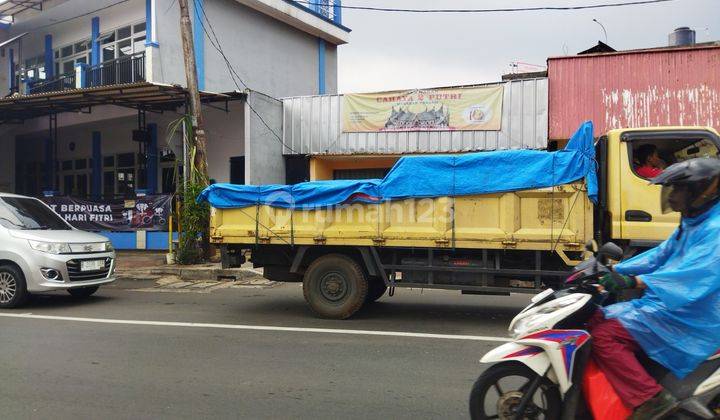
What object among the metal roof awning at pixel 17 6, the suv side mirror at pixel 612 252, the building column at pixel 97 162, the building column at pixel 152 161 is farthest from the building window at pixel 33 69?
the suv side mirror at pixel 612 252

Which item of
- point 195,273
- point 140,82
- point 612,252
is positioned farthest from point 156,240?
point 612,252

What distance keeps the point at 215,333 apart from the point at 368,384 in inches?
104

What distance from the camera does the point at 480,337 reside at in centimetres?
631

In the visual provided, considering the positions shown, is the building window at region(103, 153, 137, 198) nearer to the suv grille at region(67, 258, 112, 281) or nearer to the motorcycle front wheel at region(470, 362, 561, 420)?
the suv grille at region(67, 258, 112, 281)

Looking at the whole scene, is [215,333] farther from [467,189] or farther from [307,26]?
[307,26]

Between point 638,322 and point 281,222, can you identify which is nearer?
point 638,322

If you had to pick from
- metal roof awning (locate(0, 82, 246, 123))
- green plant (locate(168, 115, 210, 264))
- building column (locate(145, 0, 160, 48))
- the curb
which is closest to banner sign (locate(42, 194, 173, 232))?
green plant (locate(168, 115, 210, 264))

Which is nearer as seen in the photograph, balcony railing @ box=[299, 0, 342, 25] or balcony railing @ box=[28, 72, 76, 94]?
balcony railing @ box=[28, 72, 76, 94]

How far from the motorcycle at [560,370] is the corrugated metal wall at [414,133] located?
11.5 metres

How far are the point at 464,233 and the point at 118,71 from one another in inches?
589

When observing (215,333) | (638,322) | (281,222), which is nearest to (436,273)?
(281,222)

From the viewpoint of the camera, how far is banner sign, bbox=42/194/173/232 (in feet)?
49.1

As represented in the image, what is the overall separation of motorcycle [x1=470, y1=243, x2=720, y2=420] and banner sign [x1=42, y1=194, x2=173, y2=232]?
12.9 meters

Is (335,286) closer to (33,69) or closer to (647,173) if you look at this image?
→ (647,173)
